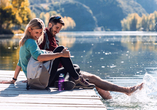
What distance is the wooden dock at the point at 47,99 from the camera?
12.4 feet

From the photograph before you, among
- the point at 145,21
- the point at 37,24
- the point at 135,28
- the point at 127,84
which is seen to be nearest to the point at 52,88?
the point at 37,24

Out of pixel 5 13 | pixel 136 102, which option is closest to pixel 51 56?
pixel 136 102

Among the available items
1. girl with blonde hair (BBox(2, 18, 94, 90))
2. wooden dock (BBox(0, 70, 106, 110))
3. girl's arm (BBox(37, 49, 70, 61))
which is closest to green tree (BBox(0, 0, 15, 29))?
girl with blonde hair (BBox(2, 18, 94, 90))

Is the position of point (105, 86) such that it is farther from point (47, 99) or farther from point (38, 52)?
point (38, 52)

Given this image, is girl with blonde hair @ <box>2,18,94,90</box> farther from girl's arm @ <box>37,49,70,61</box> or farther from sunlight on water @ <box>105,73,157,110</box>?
sunlight on water @ <box>105,73,157,110</box>

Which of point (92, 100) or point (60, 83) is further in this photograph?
point (60, 83)

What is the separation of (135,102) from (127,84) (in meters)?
2.73

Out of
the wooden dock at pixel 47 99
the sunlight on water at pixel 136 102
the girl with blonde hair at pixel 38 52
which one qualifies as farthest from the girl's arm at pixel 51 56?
the sunlight on water at pixel 136 102

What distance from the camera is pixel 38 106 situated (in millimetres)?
3799

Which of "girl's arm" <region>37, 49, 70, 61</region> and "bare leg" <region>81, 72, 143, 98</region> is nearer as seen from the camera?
"girl's arm" <region>37, 49, 70, 61</region>

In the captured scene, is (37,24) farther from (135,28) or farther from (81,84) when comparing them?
(135,28)

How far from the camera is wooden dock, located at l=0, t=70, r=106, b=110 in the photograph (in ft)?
12.4

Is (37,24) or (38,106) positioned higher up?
(37,24)

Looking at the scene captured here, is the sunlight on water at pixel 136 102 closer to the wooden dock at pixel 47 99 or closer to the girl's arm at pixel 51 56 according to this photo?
the wooden dock at pixel 47 99
